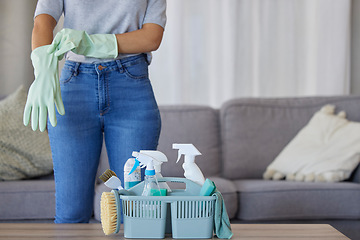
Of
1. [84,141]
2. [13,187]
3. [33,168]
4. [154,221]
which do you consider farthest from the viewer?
[33,168]

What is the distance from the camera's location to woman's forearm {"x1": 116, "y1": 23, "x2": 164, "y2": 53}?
1.36 metres

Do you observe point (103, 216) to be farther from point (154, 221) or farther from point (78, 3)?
point (78, 3)

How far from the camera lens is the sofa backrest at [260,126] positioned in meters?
2.49

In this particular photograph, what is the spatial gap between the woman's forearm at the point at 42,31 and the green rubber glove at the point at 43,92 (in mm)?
115

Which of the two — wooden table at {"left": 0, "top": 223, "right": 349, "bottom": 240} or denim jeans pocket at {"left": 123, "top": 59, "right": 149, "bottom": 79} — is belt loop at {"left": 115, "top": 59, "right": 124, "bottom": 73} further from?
wooden table at {"left": 0, "top": 223, "right": 349, "bottom": 240}

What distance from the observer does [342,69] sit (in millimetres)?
3154

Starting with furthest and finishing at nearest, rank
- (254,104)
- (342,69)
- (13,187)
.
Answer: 1. (342,69)
2. (254,104)
3. (13,187)

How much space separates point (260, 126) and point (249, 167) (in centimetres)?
23

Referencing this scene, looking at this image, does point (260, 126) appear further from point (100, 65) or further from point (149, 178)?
point (149, 178)

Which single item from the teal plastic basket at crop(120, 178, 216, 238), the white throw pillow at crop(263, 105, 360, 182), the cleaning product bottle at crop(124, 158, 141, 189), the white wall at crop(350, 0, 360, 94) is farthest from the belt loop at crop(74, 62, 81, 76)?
the white wall at crop(350, 0, 360, 94)

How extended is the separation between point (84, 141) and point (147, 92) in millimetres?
231

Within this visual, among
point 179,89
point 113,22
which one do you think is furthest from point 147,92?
point 179,89

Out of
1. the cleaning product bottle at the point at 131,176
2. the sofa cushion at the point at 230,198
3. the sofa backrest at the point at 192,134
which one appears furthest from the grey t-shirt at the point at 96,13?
the sofa backrest at the point at 192,134

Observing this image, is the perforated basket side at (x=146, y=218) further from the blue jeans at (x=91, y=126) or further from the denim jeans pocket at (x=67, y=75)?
the denim jeans pocket at (x=67, y=75)
